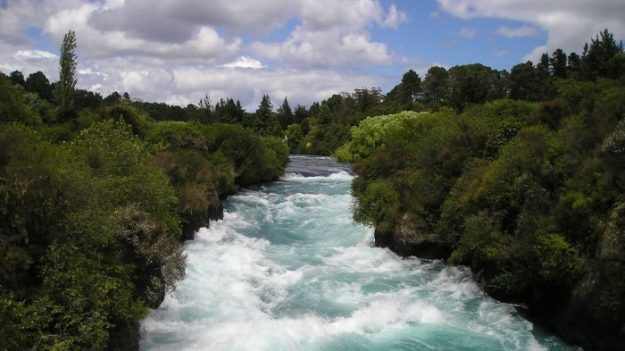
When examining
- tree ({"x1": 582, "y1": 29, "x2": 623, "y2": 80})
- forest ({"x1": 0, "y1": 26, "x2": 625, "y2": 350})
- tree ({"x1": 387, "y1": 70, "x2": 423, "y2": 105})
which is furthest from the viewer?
→ tree ({"x1": 387, "y1": 70, "x2": 423, "y2": 105})

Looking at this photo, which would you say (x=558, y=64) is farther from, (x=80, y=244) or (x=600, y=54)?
(x=80, y=244)

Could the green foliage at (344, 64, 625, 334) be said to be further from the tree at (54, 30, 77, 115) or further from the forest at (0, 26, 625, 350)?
the tree at (54, 30, 77, 115)

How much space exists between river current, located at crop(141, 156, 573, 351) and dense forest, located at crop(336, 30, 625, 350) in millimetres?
1073

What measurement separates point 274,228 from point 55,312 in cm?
2018

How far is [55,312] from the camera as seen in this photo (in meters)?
10.6

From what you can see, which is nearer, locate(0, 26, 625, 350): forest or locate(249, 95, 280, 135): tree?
locate(0, 26, 625, 350): forest

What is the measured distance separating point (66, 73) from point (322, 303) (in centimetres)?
4067

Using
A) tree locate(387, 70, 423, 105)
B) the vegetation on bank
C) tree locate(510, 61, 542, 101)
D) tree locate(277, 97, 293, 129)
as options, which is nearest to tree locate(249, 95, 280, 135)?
tree locate(277, 97, 293, 129)

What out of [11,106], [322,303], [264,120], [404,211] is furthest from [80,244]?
[264,120]

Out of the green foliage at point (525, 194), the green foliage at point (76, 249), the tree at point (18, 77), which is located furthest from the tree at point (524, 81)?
the tree at point (18, 77)

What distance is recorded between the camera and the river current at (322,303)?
1458 centimetres

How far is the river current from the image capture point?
574 inches

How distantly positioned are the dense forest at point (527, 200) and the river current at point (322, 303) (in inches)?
42.2

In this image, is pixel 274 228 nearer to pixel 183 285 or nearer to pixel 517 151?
pixel 183 285
